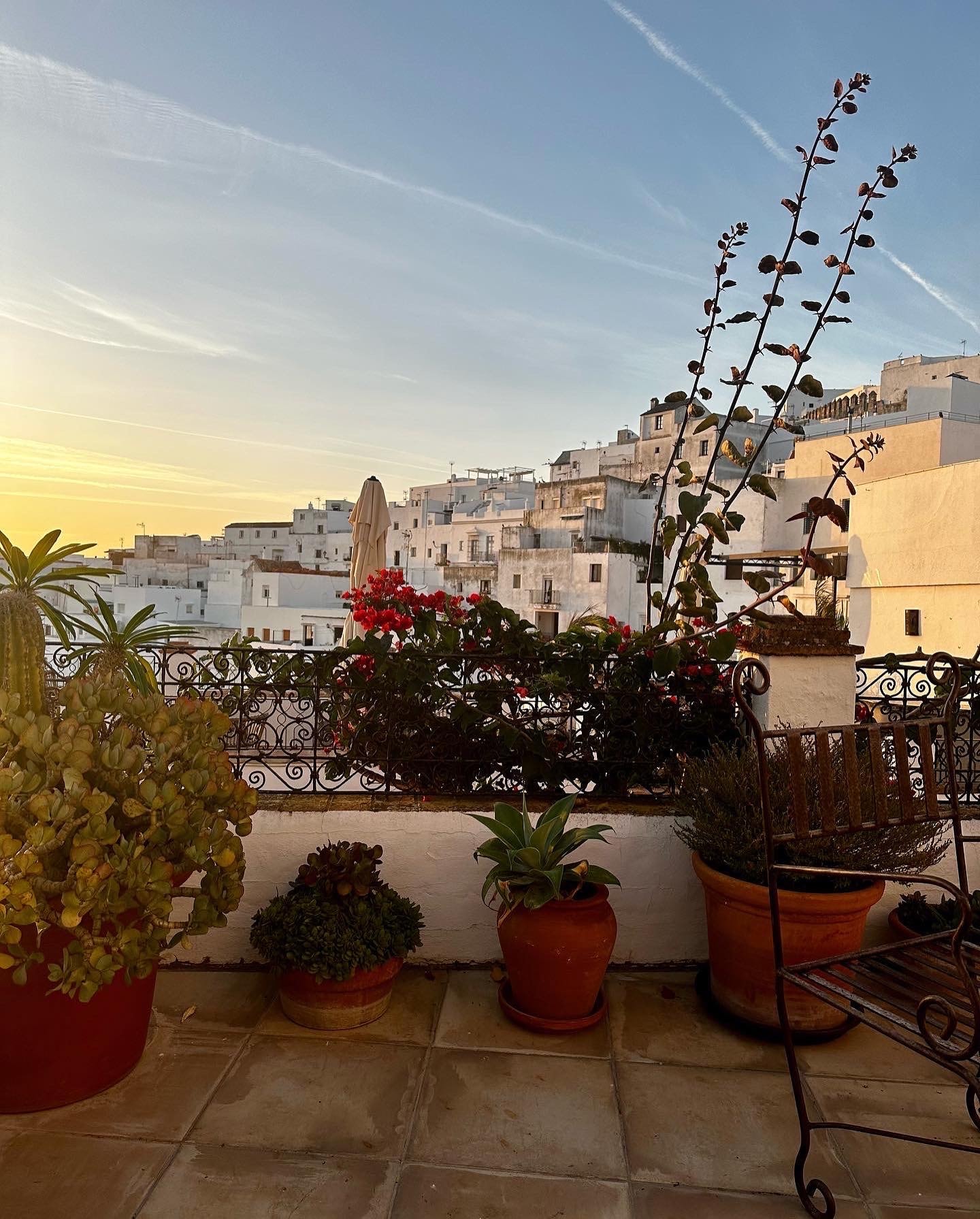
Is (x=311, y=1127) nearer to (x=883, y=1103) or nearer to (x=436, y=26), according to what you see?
(x=883, y=1103)

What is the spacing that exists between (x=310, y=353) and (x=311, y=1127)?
25.9 feet

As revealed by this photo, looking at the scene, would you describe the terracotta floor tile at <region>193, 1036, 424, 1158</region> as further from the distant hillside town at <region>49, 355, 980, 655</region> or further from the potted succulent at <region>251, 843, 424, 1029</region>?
the distant hillside town at <region>49, 355, 980, 655</region>

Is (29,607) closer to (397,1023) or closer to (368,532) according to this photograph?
(397,1023)

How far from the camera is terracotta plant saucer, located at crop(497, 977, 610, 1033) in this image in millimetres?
2762

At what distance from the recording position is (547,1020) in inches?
109

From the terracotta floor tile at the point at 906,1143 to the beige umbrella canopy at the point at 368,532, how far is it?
5.05m

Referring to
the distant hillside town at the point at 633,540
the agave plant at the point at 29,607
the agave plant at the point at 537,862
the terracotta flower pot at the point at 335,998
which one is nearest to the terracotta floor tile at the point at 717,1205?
the agave plant at the point at 537,862

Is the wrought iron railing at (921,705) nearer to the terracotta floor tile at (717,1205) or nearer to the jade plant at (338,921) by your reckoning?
the terracotta floor tile at (717,1205)

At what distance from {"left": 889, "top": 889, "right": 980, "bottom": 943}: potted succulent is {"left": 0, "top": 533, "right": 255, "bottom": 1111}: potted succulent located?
266cm

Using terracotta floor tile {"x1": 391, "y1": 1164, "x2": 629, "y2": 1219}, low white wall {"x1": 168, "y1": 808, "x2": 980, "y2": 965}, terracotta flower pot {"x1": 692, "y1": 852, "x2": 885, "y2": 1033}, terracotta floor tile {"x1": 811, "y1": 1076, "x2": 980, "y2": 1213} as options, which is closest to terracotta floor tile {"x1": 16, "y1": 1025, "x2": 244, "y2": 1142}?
low white wall {"x1": 168, "y1": 808, "x2": 980, "y2": 965}

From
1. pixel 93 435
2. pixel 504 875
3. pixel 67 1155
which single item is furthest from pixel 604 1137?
pixel 93 435

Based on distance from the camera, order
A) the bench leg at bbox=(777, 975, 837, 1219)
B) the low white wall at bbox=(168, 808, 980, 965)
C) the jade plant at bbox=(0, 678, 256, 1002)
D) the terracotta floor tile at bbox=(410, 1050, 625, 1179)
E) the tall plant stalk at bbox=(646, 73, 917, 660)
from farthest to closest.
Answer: the tall plant stalk at bbox=(646, 73, 917, 660) → the low white wall at bbox=(168, 808, 980, 965) → the terracotta floor tile at bbox=(410, 1050, 625, 1179) → the jade plant at bbox=(0, 678, 256, 1002) → the bench leg at bbox=(777, 975, 837, 1219)

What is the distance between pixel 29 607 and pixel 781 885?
286 centimetres

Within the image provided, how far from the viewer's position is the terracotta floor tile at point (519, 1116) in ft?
6.97
